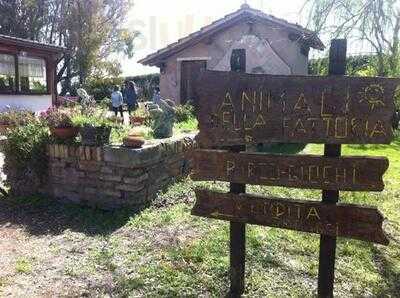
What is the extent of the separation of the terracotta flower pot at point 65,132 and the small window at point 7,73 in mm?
12563

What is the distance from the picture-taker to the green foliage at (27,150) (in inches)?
276

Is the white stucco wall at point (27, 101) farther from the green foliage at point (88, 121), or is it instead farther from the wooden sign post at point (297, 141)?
the wooden sign post at point (297, 141)

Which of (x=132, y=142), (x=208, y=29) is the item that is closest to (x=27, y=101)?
(x=208, y=29)

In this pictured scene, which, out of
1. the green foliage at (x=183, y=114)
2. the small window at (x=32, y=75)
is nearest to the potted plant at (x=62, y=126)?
the green foliage at (x=183, y=114)

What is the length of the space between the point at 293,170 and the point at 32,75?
60.3 ft

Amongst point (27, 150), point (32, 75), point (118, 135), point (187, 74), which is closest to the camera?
point (27, 150)

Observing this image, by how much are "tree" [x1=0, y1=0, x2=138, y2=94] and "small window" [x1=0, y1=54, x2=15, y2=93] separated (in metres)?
13.8

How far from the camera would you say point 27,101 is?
19031mm

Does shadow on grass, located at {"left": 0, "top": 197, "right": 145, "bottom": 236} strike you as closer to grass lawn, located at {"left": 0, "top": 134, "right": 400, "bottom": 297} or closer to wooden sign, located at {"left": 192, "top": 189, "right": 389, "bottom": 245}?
grass lawn, located at {"left": 0, "top": 134, "right": 400, "bottom": 297}

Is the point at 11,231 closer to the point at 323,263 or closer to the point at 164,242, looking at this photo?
the point at 164,242

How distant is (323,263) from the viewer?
3.71 metres

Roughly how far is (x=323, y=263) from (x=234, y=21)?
12.1 m

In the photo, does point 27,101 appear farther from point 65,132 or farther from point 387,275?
point 387,275

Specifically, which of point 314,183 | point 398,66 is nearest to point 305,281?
point 314,183
